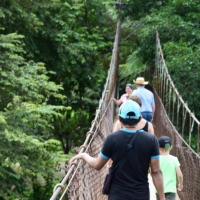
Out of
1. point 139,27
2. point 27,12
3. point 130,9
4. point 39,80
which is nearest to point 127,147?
point 39,80

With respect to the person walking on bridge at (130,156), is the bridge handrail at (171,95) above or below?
below

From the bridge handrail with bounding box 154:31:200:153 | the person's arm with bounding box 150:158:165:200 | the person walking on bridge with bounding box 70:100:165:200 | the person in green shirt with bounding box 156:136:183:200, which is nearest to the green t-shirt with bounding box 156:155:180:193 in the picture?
the person in green shirt with bounding box 156:136:183:200

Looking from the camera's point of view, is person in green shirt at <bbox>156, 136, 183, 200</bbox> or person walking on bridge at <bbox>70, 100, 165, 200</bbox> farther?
person in green shirt at <bbox>156, 136, 183, 200</bbox>

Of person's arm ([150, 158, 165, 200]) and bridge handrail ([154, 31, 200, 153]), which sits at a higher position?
person's arm ([150, 158, 165, 200])

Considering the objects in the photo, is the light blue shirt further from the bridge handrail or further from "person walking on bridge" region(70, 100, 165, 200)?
"person walking on bridge" region(70, 100, 165, 200)

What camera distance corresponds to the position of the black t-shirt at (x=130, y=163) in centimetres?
229

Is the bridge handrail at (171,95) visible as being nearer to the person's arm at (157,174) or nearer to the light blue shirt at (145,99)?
the light blue shirt at (145,99)

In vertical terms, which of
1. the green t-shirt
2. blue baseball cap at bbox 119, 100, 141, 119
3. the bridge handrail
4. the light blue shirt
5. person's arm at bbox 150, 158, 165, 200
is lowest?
the bridge handrail

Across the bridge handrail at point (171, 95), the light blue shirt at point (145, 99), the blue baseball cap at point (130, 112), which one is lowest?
the bridge handrail at point (171, 95)

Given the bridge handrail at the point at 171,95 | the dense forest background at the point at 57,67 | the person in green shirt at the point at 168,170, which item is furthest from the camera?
the dense forest background at the point at 57,67

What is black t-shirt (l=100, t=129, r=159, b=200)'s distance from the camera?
229 cm

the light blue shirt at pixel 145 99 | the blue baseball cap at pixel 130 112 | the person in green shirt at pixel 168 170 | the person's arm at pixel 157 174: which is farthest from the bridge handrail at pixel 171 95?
the blue baseball cap at pixel 130 112

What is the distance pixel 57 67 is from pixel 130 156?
9617mm

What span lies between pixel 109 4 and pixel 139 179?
49.1ft
